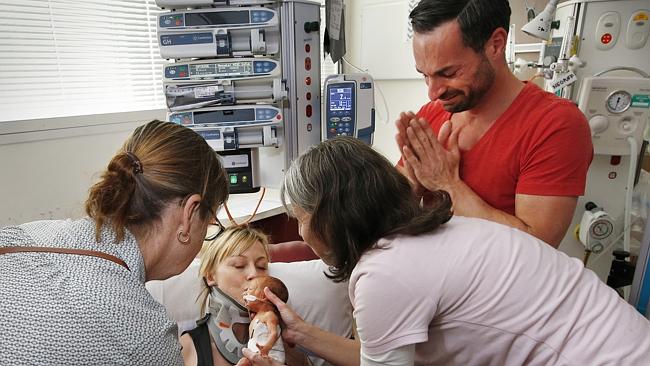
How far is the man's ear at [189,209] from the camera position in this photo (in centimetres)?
93

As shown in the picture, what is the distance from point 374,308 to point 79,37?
2374mm

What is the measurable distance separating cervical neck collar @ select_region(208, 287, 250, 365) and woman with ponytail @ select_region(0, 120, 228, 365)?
0.48 m

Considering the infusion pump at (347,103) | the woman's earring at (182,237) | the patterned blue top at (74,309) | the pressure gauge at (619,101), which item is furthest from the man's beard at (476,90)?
the pressure gauge at (619,101)

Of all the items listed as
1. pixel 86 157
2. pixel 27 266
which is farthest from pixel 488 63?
pixel 86 157

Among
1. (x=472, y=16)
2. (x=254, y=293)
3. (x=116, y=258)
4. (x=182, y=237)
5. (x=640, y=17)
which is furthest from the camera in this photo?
(x=640, y=17)

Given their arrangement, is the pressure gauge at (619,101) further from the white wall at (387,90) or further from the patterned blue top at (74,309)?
the patterned blue top at (74,309)

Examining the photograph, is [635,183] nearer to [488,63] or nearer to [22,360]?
[488,63]

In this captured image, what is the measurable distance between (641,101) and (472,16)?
1.48 m

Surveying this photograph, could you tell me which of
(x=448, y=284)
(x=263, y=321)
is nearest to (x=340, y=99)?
(x=263, y=321)

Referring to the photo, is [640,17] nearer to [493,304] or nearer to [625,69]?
[625,69]

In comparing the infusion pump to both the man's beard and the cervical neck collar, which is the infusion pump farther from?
the cervical neck collar

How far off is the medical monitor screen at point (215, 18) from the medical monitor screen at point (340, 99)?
62 centimetres

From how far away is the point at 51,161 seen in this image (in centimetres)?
227

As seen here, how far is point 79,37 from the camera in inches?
95.3
